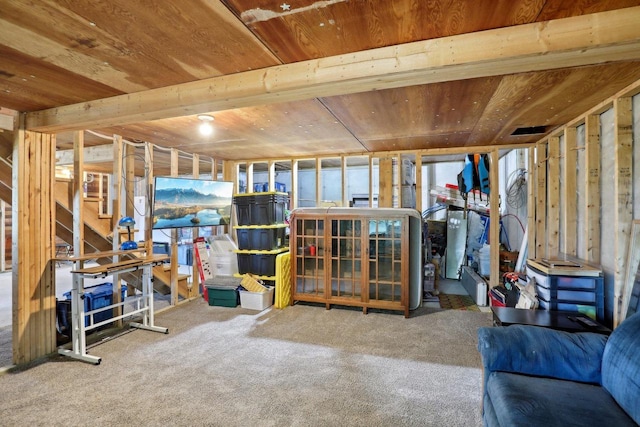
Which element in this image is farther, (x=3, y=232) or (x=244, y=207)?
(x=3, y=232)

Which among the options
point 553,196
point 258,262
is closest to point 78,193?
point 258,262

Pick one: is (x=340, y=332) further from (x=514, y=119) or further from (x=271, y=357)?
(x=514, y=119)

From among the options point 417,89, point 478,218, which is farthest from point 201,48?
point 478,218

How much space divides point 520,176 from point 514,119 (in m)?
2.01

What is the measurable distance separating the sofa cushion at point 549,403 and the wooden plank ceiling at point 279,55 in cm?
173

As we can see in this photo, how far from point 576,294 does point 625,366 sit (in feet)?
4.47

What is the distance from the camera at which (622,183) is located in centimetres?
237

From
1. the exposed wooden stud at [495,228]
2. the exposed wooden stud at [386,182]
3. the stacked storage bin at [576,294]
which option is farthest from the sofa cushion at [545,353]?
the exposed wooden stud at [386,182]

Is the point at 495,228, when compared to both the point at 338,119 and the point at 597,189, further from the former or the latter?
the point at 338,119

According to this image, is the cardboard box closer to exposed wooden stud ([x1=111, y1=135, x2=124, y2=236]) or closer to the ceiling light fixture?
exposed wooden stud ([x1=111, y1=135, x2=124, y2=236])

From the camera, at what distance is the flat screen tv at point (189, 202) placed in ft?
12.7

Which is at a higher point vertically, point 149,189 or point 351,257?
point 149,189

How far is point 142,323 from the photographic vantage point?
3.60 m

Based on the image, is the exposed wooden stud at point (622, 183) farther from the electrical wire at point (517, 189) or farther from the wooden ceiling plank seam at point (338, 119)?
the electrical wire at point (517, 189)
